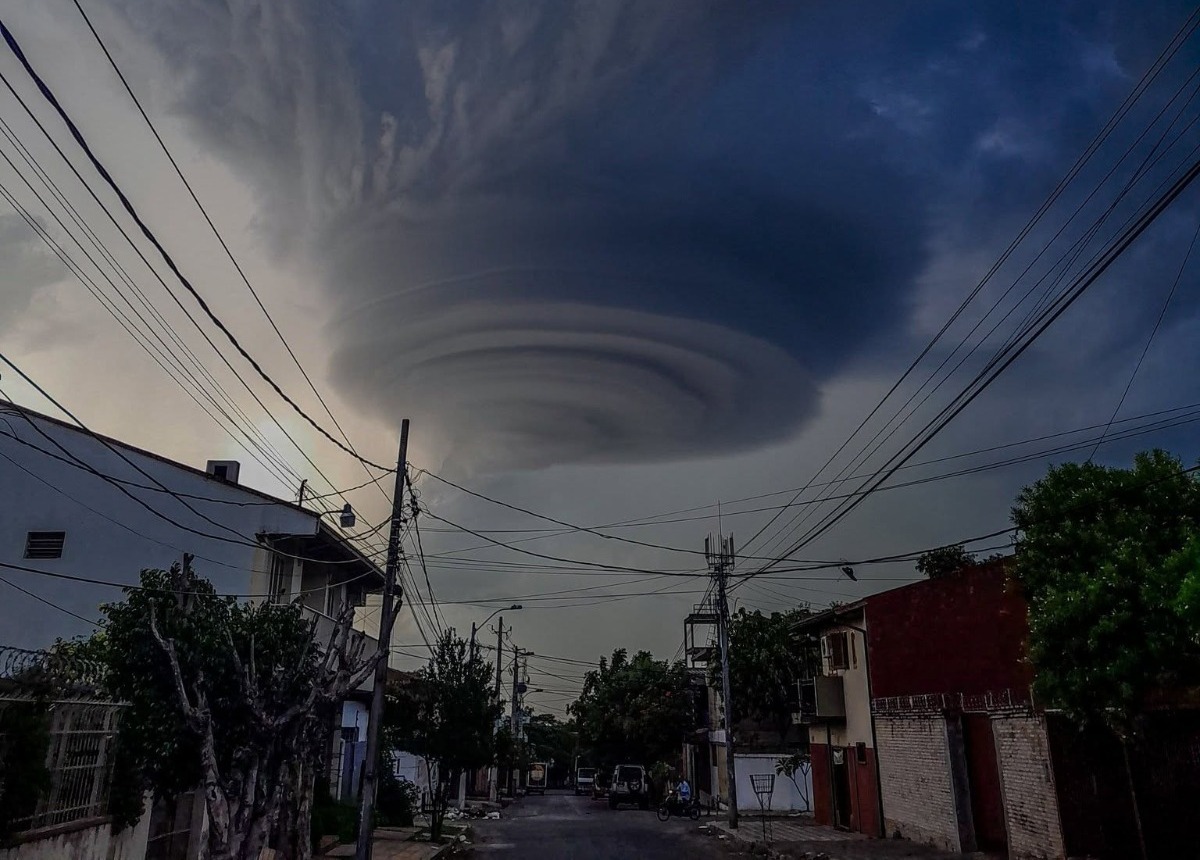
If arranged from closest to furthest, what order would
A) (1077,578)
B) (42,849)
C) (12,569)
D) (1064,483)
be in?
(42,849) < (1077,578) < (1064,483) < (12,569)

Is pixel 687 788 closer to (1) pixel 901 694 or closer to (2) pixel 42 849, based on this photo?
(1) pixel 901 694

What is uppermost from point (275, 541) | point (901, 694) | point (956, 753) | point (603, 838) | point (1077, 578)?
point (275, 541)

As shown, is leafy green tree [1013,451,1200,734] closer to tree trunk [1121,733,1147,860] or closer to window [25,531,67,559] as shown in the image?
tree trunk [1121,733,1147,860]

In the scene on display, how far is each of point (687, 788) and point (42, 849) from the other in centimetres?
3295

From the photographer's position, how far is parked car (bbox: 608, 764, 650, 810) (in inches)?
1917

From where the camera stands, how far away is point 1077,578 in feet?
54.9

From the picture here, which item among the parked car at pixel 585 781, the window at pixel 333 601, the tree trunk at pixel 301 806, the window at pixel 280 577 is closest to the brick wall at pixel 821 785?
the window at pixel 333 601

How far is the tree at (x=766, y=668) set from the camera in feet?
137

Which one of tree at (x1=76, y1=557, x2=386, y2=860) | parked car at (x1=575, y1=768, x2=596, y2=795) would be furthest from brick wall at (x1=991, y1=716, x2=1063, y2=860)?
parked car at (x1=575, y1=768, x2=596, y2=795)

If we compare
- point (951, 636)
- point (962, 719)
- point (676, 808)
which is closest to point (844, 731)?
point (962, 719)

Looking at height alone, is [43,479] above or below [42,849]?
above

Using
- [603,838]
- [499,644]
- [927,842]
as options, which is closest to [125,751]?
[603,838]

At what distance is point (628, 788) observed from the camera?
49.2 m

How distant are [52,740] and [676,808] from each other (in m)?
32.5
